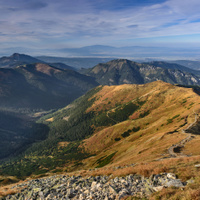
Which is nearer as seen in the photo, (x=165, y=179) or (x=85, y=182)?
(x=165, y=179)

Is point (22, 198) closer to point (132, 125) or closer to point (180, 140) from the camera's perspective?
point (180, 140)

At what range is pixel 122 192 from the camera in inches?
842

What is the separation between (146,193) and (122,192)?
3556 mm

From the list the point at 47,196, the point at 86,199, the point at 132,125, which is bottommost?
the point at 132,125

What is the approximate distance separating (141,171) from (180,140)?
193 ft

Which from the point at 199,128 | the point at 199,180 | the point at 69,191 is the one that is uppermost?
the point at 199,180

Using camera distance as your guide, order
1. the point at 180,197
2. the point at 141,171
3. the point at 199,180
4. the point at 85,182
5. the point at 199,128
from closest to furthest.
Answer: the point at 180,197 < the point at 199,180 < the point at 141,171 < the point at 85,182 < the point at 199,128

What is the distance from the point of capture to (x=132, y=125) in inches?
7849

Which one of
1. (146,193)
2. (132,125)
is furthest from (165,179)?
(132,125)

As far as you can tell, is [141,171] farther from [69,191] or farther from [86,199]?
[69,191]

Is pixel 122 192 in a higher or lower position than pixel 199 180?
lower

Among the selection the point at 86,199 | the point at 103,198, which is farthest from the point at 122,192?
the point at 86,199

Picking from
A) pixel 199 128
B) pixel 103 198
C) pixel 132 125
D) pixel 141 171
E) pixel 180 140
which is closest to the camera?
pixel 103 198

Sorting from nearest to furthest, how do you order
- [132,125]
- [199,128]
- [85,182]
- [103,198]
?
[103,198] < [85,182] < [199,128] < [132,125]
